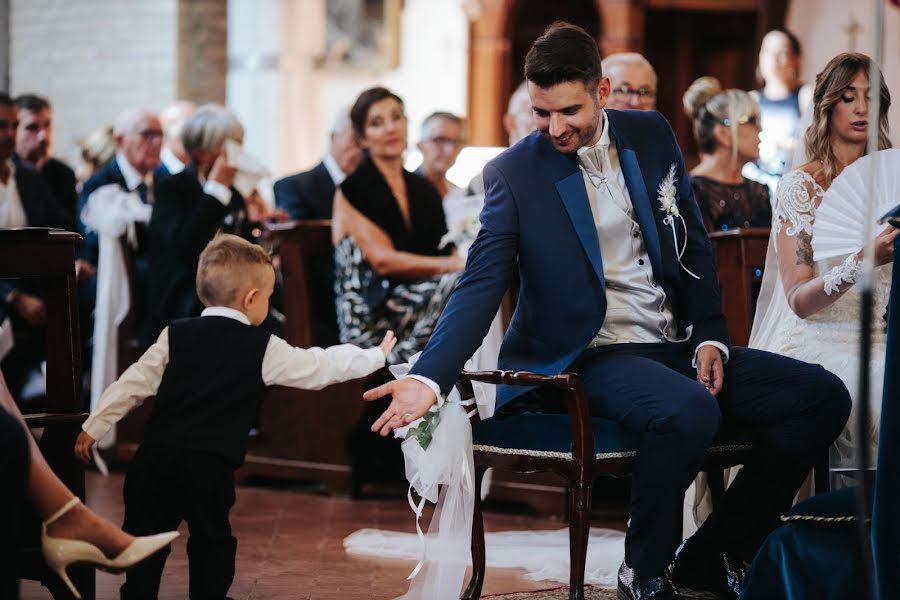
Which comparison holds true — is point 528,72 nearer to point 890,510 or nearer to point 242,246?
point 242,246

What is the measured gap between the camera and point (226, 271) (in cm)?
402

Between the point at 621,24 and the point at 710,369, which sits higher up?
the point at 621,24

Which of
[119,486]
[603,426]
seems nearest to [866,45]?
[119,486]

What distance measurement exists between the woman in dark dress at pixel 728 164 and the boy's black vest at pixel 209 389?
2.62 meters

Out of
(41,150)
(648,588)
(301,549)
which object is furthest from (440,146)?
(648,588)

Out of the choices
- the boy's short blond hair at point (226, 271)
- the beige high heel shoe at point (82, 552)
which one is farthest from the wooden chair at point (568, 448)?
the beige high heel shoe at point (82, 552)

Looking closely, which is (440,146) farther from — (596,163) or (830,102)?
(596,163)

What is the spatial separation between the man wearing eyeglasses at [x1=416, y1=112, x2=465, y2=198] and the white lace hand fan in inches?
127

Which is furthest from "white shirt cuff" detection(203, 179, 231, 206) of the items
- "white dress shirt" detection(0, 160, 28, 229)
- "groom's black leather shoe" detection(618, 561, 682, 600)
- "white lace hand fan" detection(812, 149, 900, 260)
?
"groom's black leather shoe" detection(618, 561, 682, 600)

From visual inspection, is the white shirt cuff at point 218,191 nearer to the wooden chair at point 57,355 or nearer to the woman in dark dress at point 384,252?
the woman in dark dress at point 384,252

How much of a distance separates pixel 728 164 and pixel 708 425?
269 cm

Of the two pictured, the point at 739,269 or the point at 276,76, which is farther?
the point at 276,76

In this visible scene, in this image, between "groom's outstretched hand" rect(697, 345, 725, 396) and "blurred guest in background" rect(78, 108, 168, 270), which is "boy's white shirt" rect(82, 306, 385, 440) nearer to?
"groom's outstretched hand" rect(697, 345, 725, 396)

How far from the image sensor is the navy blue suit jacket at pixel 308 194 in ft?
23.4
